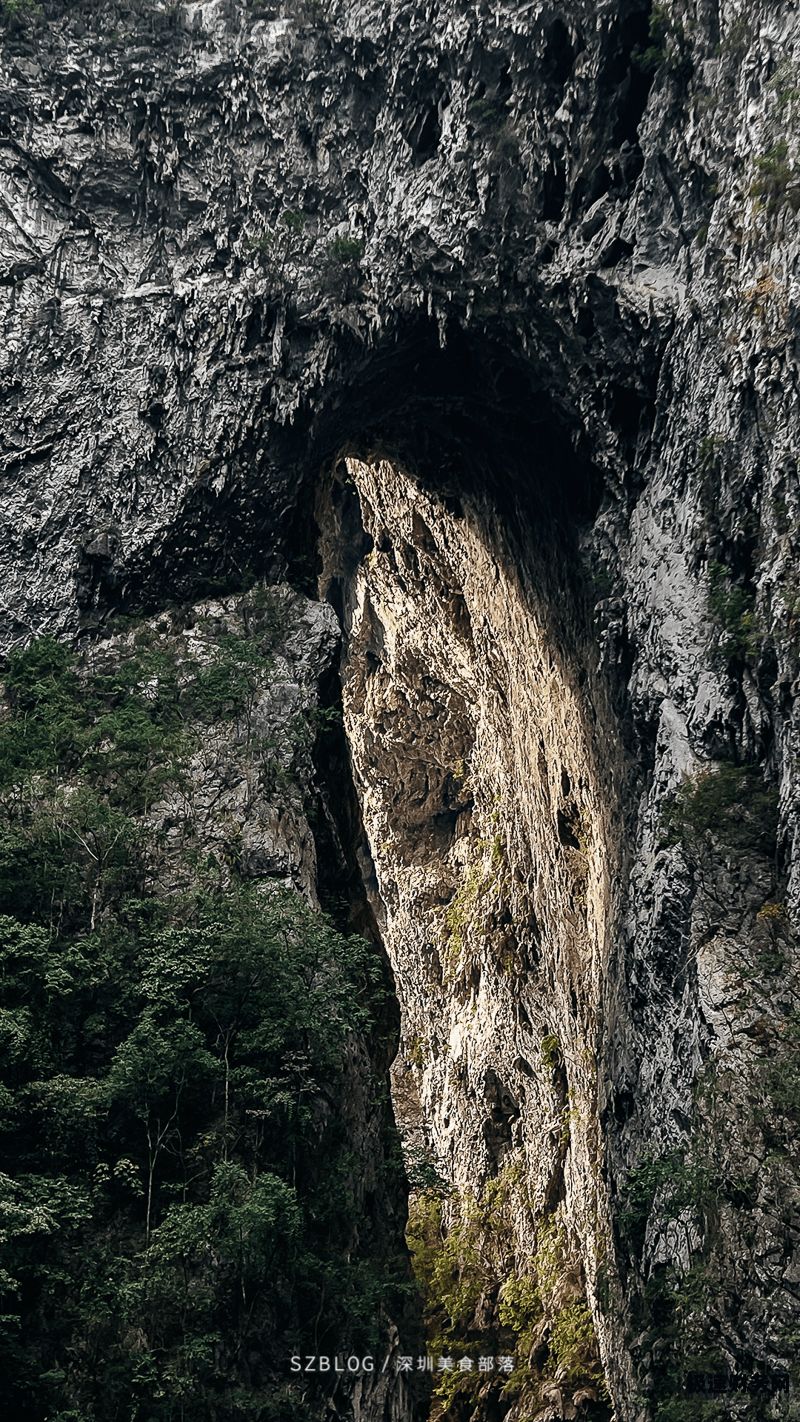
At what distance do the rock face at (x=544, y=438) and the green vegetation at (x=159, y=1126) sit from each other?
3.02m

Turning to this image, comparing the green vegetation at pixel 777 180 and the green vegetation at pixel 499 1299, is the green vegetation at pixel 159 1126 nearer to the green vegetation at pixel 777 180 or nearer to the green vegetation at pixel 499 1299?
the green vegetation at pixel 499 1299

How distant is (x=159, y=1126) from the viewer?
37.5 ft

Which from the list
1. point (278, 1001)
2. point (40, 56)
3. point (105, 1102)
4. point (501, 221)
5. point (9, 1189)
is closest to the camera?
point (9, 1189)

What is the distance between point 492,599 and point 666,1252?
10819mm

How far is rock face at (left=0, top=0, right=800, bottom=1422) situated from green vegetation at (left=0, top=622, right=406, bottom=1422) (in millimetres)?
3017

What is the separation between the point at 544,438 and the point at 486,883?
920cm

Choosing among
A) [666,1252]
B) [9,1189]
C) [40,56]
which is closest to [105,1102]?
[9,1189]

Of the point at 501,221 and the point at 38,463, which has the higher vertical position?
the point at 501,221

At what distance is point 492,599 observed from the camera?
20688 millimetres

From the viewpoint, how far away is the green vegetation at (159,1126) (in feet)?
32.5

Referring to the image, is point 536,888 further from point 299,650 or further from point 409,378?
point 409,378

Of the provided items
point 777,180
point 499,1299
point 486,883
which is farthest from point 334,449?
point 499,1299

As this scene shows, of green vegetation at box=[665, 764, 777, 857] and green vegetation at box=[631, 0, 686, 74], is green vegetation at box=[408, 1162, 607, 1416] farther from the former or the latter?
green vegetation at box=[631, 0, 686, 74]

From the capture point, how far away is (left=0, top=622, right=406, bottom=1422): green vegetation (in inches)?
390
